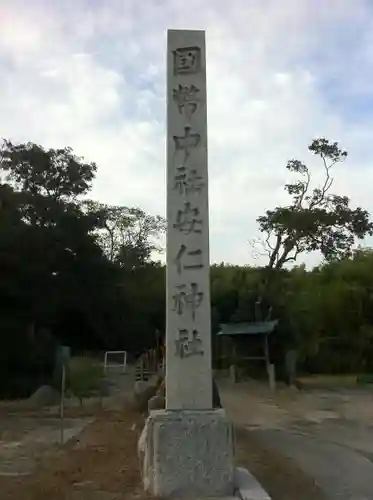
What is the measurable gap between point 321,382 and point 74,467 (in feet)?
61.1

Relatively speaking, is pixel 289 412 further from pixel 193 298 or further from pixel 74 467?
pixel 193 298

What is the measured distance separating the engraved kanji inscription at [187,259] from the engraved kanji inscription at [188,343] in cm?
49

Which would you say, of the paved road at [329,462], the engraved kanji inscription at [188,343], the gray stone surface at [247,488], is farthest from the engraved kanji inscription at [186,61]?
the paved road at [329,462]

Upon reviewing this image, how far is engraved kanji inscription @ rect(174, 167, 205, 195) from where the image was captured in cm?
586

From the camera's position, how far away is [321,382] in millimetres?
24766

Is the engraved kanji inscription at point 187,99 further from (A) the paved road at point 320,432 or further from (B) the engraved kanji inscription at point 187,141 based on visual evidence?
(A) the paved road at point 320,432

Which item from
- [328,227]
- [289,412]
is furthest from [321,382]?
[289,412]

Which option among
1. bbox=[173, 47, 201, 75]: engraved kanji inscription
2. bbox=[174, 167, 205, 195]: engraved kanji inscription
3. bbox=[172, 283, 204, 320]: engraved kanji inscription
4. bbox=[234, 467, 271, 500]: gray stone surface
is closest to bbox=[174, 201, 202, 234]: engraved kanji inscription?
bbox=[174, 167, 205, 195]: engraved kanji inscription

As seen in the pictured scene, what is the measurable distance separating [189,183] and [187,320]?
111 cm

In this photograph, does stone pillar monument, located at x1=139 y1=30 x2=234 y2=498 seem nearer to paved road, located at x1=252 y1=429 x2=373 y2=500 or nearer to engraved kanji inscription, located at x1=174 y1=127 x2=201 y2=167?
engraved kanji inscription, located at x1=174 y1=127 x2=201 y2=167

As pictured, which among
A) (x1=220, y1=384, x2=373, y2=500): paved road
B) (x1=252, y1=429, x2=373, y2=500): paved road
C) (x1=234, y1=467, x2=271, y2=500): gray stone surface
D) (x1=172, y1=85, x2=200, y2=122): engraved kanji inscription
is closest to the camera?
(x1=234, y1=467, x2=271, y2=500): gray stone surface

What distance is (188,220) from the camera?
582 cm

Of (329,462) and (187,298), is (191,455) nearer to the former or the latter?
(187,298)

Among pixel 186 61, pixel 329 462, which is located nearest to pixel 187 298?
pixel 186 61
